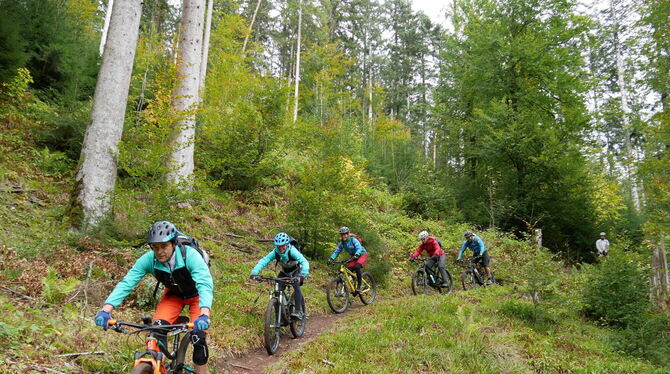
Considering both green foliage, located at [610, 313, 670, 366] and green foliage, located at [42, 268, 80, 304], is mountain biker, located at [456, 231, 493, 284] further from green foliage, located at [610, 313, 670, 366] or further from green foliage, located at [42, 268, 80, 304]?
green foliage, located at [42, 268, 80, 304]

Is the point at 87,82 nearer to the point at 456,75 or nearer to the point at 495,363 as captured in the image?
the point at 495,363

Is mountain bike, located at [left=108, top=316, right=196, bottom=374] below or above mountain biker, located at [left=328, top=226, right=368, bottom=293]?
below

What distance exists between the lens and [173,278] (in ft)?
13.2

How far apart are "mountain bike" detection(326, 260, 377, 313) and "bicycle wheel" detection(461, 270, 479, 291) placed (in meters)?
4.48

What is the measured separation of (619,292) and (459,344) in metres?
6.23

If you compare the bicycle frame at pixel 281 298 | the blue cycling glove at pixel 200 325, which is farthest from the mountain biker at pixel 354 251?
the blue cycling glove at pixel 200 325

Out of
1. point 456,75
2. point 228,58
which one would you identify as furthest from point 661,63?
point 228,58

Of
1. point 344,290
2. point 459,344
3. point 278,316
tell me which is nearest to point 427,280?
point 344,290

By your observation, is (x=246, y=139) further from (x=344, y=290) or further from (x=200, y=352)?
(x=200, y=352)

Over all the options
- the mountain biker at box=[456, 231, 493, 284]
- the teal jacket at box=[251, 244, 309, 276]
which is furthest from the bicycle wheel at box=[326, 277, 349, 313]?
the mountain biker at box=[456, 231, 493, 284]

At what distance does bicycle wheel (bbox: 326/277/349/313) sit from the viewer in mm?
9539

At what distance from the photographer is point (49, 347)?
4.18 metres

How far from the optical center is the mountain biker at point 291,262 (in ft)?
23.2

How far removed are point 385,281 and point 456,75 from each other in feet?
52.7
